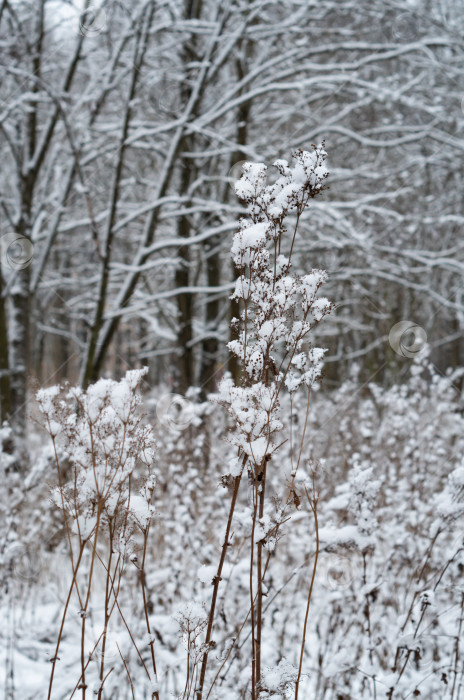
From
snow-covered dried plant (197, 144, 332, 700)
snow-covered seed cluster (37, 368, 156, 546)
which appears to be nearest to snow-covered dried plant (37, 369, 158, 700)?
snow-covered seed cluster (37, 368, 156, 546)

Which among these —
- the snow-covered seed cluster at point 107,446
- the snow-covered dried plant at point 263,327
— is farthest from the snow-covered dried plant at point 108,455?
the snow-covered dried plant at point 263,327

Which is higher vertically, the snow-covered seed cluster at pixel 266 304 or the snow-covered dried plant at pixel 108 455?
the snow-covered seed cluster at pixel 266 304

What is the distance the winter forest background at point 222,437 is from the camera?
46.1 inches

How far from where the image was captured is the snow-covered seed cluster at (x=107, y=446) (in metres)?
1.16

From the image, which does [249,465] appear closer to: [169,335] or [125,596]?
[125,596]

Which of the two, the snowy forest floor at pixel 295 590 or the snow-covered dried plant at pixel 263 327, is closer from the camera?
the snow-covered dried plant at pixel 263 327

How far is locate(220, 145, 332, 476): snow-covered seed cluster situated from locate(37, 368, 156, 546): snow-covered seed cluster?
0.22m

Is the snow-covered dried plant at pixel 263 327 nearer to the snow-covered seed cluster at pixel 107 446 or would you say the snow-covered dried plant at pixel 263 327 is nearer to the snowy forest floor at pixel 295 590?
the snowy forest floor at pixel 295 590

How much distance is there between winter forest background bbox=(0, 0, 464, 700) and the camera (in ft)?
3.84

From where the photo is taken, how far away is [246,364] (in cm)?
114

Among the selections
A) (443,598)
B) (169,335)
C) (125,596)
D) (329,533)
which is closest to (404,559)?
(443,598)

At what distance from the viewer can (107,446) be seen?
1188 mm

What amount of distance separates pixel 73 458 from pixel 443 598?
9.37ft

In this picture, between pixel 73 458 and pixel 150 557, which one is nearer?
pixel 73 458
